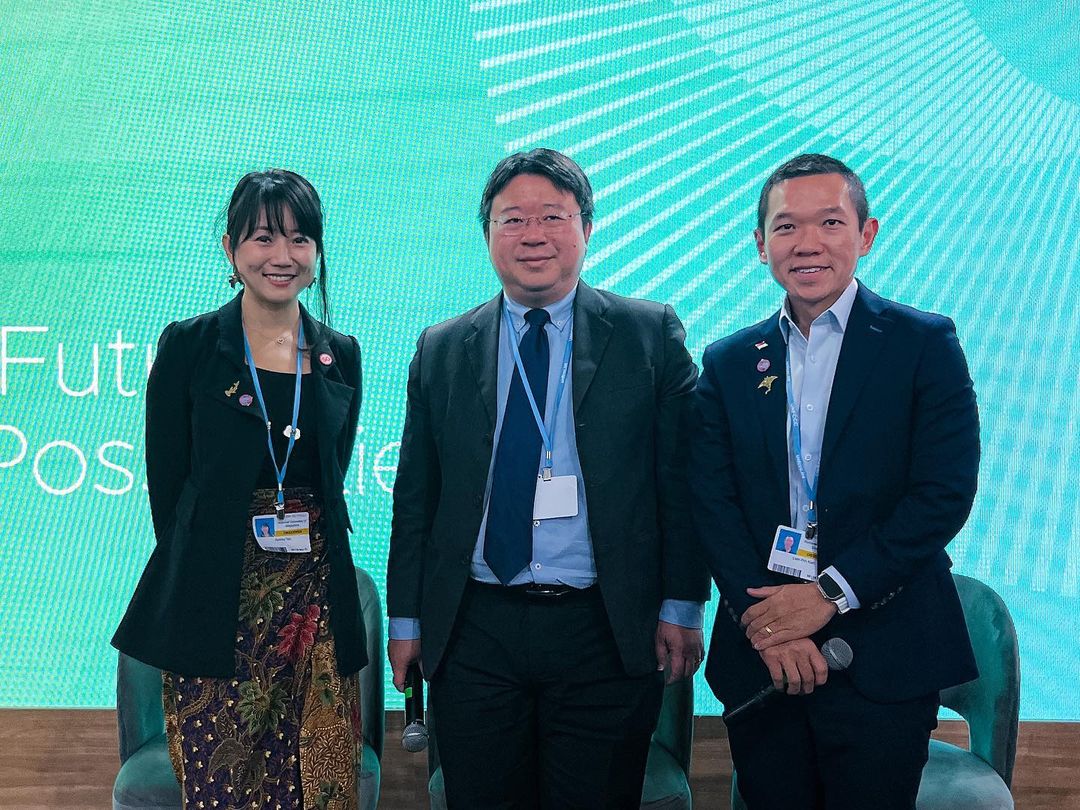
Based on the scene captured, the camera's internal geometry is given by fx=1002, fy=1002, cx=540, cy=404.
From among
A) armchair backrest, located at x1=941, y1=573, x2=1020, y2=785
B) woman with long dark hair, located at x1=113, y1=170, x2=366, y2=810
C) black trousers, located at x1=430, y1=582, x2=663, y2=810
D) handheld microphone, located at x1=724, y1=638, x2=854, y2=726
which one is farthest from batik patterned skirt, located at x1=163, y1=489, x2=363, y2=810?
armchair backrest, located at x1=941, y1=573, x2=1020, y2=785

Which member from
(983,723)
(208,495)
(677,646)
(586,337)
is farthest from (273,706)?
(983,723)

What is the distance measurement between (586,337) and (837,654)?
0.74 meters

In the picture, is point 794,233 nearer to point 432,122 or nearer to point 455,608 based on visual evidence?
point 455,608

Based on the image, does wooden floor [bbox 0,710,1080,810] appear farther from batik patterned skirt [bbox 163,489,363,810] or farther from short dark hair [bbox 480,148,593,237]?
short dark hair [bbox 480,148,593,237]

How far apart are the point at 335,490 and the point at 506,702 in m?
0.54

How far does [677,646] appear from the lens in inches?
74.5

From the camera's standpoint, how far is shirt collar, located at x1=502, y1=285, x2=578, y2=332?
6.53ft

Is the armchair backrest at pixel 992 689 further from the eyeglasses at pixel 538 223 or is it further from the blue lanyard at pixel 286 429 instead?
the blue lanyard at pixel 286 429

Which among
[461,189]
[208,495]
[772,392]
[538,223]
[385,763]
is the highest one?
[461,189]

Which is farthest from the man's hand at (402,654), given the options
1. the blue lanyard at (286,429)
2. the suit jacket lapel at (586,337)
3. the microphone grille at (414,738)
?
the suit jacket lapel at (586,337)

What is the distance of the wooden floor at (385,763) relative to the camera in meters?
2.75

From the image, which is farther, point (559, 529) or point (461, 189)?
point (461, 189)

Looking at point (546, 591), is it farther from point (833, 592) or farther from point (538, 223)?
point (538, 223)

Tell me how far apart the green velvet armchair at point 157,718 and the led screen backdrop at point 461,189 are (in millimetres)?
353
